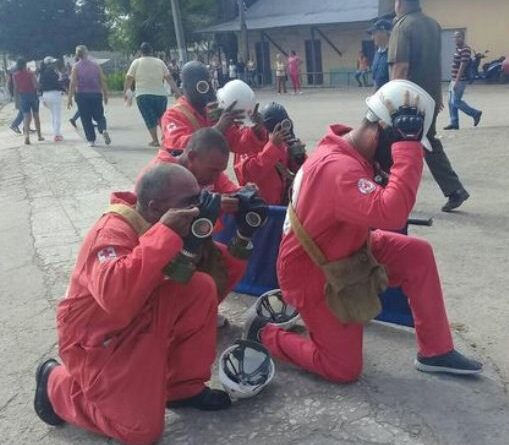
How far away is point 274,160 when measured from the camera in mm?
4738

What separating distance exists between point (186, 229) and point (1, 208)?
21.1ft

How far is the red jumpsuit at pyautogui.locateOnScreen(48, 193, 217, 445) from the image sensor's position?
2863 millimetres

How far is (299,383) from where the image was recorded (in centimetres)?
365

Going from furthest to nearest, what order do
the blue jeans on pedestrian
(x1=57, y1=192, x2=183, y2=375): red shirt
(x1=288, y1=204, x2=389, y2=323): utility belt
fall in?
the blue jeans on pedestrian, (x1=288, y1=204, x2=389, y2=323): utility belt, (x1=57, y1=192, x2=183, y2=375): red shirt

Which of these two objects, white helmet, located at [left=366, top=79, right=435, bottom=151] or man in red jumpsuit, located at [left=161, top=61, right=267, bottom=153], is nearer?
white helmet, located at [left=366, top=79, right=435, bottom=151]

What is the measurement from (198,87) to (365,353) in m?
2.17

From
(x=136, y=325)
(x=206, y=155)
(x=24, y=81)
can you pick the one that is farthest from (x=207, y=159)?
(x=24, y=81)

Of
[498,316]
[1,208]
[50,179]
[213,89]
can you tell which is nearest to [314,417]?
[498,316]

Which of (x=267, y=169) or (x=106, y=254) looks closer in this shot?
(x=106, y=254)

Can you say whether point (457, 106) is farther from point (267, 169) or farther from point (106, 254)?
point (106, 254)

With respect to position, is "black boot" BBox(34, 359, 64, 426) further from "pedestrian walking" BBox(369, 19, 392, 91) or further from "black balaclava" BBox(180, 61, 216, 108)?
"pedestrian walking" BBox(369, 19, 392, 91)

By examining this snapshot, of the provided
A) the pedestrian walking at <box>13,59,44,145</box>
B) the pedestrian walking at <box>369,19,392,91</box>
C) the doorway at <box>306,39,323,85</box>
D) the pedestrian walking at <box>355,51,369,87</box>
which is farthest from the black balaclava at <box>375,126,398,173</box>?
the doorway at <box>306,39,323,85</box>

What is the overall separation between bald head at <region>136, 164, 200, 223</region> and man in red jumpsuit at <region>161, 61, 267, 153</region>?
180 centimetres

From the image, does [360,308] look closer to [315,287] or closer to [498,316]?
[315,287]
